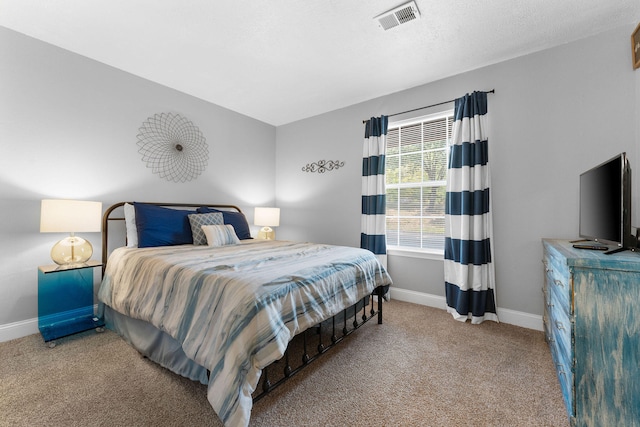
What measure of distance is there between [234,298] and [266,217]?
2.63m

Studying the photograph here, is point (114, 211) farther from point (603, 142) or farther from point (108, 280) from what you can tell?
point (603, 142)

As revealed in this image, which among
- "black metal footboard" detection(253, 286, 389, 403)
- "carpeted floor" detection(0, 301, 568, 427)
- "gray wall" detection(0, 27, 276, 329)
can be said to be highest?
"gray wall" detection(0, 27, 276, 329)

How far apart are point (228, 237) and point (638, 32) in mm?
3829

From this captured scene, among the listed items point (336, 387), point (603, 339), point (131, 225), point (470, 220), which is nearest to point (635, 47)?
point (470, 220)

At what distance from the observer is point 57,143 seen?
2475mm

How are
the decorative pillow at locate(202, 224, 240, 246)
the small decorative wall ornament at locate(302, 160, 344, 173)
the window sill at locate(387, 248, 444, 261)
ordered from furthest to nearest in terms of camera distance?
the small decorative wall ornament at locate(302, 160, 344, 173) < the window sill at locate(387, 248, 444, 261) < the decorative pillow at locate(202, 224, 240, 246)

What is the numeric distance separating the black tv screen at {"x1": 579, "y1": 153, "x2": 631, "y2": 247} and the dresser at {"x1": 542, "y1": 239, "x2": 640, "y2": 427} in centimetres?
18

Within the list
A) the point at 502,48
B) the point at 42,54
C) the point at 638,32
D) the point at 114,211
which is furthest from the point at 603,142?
the point at 42,54

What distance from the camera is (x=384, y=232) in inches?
130

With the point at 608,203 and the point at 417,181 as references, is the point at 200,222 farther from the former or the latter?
the point at 608,203

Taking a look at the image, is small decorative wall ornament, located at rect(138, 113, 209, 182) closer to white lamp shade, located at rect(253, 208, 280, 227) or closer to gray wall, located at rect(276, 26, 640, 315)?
white lamp shade, located at rect(253, 208, 280, 227)

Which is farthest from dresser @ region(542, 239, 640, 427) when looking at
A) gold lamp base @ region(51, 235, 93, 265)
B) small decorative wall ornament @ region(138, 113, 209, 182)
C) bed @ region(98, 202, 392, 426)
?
small decorative wall ornament @ region(138, 113, 209, 182)

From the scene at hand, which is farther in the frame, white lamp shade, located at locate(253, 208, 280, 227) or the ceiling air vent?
white lamp shade, located at locate(253, 208, 280, 227)

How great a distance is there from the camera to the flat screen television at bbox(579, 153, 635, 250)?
138 cm
